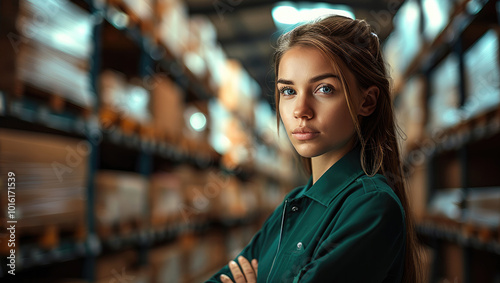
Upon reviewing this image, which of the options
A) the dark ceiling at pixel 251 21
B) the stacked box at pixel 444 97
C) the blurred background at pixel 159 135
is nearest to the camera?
the blurred background at pixel 159 135

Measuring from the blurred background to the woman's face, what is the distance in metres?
0.44

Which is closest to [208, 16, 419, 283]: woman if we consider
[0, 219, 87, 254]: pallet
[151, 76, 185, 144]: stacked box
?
[0, 219, 87, 254]: pallet

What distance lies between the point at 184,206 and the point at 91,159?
2096 mm

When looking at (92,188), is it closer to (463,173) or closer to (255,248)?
(255,248)

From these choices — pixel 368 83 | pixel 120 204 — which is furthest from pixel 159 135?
pixel 368 83

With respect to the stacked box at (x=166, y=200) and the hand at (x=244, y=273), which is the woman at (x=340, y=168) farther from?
the stacked box at (x=166, y=200)

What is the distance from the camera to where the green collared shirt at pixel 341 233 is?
950 millimetres

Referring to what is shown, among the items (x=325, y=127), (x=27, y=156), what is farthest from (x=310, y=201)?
(x=27, y=156)

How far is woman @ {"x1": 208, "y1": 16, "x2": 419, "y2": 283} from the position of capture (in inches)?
37.9

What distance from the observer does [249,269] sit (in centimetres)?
132

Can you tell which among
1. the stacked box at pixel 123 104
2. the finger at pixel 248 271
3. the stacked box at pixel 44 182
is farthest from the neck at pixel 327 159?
the stacked box at pixel 123 104

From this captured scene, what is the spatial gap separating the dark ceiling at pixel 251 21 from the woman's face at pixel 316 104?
425 centimetres

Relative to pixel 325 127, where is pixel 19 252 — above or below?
below

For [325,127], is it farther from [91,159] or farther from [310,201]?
[91,159]
